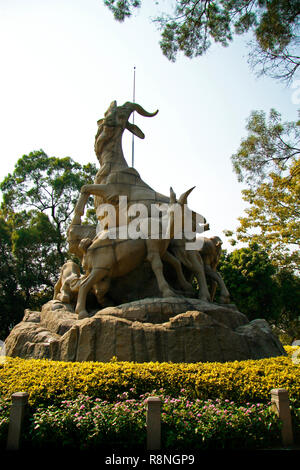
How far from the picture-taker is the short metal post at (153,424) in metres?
4.29

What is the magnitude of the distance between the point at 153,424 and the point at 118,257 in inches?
169

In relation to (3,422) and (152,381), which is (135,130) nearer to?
(152,381)

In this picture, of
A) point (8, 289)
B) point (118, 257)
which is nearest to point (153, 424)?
point (118, 257)

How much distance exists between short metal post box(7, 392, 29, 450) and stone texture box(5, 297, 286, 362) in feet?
6.95

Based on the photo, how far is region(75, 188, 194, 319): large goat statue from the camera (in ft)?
26.9

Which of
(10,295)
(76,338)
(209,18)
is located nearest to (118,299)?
(76,338)

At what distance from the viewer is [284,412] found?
15.3ft

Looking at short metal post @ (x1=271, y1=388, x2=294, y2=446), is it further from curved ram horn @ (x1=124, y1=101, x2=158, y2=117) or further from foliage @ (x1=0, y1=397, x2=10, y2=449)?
curved ram horn @ (x1=124, y1=101, x2=158, y2=117)

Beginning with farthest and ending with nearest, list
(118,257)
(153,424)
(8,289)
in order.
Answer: (8,289) < (118,257) < (153,424)

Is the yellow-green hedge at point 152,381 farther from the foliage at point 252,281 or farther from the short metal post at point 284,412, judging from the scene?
the foliage at point 252,281

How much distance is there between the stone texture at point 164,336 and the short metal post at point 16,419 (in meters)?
2.12

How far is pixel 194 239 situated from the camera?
363 inches

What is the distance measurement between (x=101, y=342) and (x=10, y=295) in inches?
769

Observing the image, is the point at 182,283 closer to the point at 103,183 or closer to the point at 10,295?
the point at 103,183
